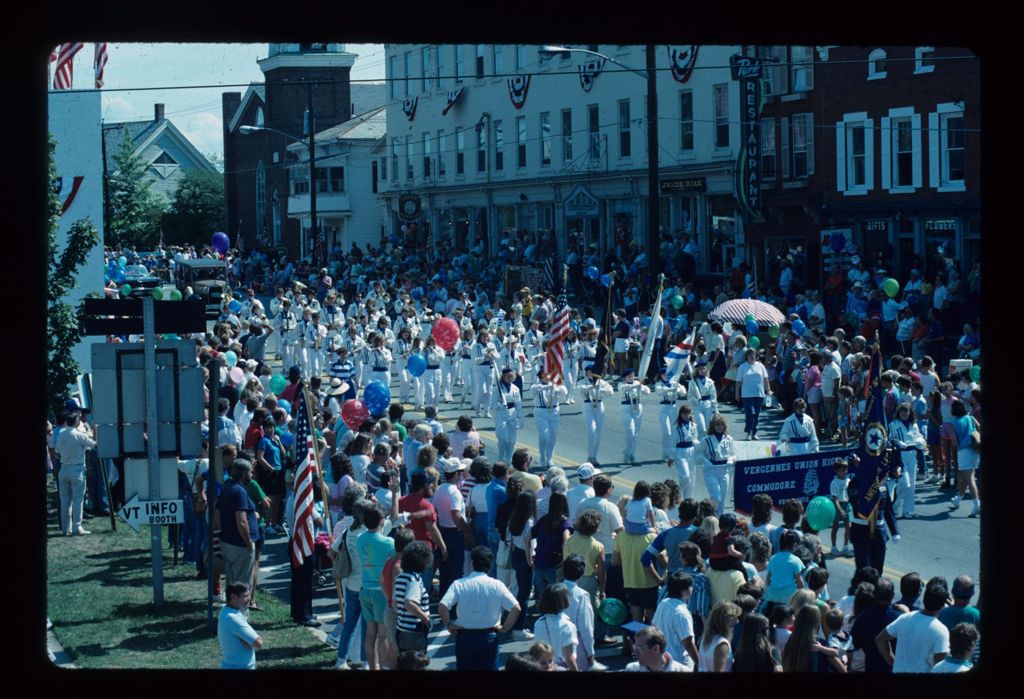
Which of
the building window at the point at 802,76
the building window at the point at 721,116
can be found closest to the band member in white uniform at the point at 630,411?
the building window at the point at 802,76

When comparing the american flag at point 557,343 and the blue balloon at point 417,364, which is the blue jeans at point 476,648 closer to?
the american flag at point 557,343

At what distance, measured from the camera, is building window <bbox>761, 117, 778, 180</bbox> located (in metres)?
33.4

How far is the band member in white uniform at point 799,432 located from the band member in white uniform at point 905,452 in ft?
2.93

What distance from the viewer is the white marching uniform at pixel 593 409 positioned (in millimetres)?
19078

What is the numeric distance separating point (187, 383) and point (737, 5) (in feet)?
28.3

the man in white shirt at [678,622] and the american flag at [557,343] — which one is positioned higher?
the american flag at [557,343]

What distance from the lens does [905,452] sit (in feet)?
52.0

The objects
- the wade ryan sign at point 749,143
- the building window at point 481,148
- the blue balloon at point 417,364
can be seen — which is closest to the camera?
the blue balloon at point 417,364

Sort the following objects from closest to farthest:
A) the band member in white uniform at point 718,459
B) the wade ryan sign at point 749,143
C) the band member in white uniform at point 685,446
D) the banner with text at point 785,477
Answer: the banner with text at point 785,477 < the band member in white uniform at point 718,459 < the band member in white uniform at point 685,446 < the wade ryan sign at point 749,143

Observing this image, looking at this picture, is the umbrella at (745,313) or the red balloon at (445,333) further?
the red balloon at (445,333)

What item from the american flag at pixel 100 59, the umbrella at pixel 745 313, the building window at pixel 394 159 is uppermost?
the building window at pixel 394 159

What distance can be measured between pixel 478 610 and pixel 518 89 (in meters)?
33.9

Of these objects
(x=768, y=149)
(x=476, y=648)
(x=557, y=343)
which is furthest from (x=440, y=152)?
(x=476, y=648)

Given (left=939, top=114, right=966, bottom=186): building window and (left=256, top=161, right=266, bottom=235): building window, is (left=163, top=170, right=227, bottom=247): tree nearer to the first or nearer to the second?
(left=256, top=161, right=266, bottom=235): building window
